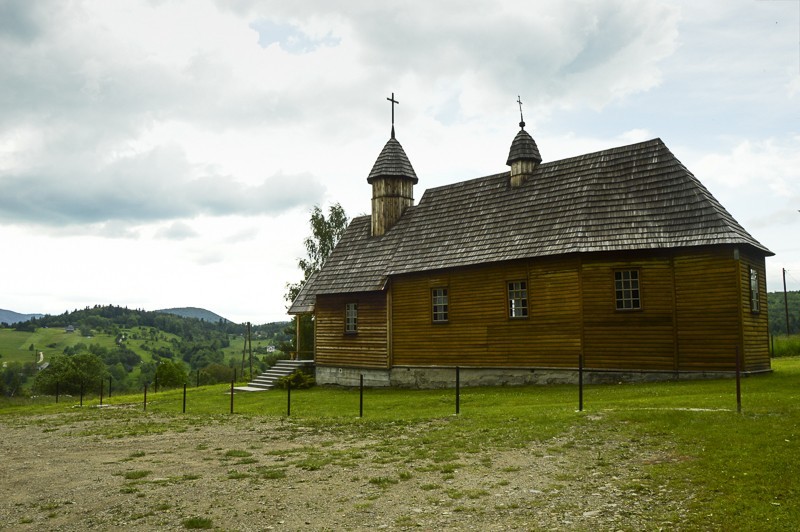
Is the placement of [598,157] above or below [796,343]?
above

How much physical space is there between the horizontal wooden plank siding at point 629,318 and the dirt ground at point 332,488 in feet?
33.1

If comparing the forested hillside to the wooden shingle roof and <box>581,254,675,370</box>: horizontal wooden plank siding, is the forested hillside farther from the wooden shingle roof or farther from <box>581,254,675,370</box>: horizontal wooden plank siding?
<box>581,254,675,370</box>: horizontal wooden plank siding

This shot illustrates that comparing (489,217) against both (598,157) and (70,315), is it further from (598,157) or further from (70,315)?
(70,315)

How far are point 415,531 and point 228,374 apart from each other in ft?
264

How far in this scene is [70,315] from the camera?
186750 mm

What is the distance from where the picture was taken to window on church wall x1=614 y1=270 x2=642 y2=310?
20266 millimetres

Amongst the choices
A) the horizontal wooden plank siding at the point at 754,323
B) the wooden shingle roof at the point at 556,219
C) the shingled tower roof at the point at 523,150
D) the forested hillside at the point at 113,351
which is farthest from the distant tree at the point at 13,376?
the horizontal wooden plank siding at the point at 754,323

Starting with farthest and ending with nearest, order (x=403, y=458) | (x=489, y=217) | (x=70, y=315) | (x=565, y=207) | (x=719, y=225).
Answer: (x=70, y=315)
(x=489, y=217)
(x=565, y=207)
(x=719, y=225)
(x=403, y=458)

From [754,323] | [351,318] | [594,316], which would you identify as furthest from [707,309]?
[351,318]

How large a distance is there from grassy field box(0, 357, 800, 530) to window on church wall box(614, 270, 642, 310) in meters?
2.76

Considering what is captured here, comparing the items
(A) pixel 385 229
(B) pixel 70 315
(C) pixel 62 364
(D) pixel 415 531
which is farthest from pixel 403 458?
(B) pixel 70 315

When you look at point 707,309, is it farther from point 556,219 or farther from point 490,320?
point 490,320

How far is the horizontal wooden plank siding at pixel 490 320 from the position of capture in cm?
2144

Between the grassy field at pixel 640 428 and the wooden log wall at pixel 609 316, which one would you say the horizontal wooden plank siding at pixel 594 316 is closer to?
the wooden log wall at pixel 609 316
